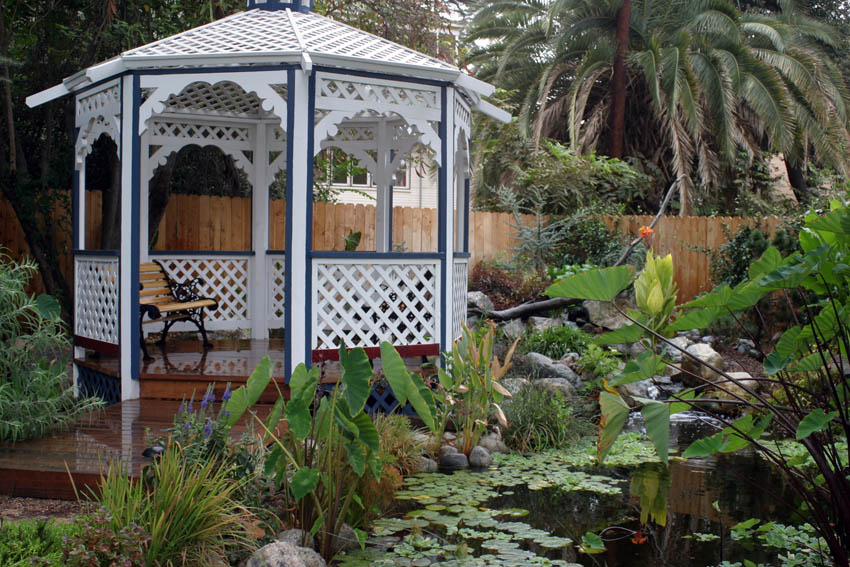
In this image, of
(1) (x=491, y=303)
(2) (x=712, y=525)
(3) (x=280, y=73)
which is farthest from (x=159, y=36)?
(2) (x=712, y=525)

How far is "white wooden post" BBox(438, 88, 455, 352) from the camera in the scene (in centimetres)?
788

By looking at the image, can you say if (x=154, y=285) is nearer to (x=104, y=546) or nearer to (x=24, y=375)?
(x=24, y=375)

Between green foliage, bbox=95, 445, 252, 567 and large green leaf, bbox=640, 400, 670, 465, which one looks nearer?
large green leaf, bbox=640, 400, 670, 465

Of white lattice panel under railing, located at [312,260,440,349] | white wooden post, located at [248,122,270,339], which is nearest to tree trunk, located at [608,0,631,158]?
white wooden post, located at [248,122,270,339]

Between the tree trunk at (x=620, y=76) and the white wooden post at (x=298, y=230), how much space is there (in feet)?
38.0

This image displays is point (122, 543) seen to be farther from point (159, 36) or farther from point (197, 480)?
point (159, 36)

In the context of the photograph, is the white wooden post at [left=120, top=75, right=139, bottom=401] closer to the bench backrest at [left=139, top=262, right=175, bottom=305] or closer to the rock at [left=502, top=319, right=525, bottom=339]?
the bench backrest at [left=139, top=262, right=175, bottom=305]

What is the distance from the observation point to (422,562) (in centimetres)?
446

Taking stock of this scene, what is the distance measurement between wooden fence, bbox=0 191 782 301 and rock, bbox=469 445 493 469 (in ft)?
21.7

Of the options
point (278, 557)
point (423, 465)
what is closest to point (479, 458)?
point (423, 465)

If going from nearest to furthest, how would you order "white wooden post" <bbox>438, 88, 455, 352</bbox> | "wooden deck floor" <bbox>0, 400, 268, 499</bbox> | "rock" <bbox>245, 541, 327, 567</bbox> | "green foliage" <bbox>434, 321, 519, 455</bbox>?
"rock" <bbox>245, 541, 327, 567</bbox>, "wooden deck floor" <bbox>0, 400, 268, 499</bbox>, "green foliage" <bbox>434, 321, 519, 455</bbox>, "white wooden post" <bbox>438, 88, 455, 352</bbox>

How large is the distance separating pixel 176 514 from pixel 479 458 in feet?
11.1

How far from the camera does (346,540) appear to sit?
461 cm

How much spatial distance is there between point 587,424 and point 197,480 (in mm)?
4786
